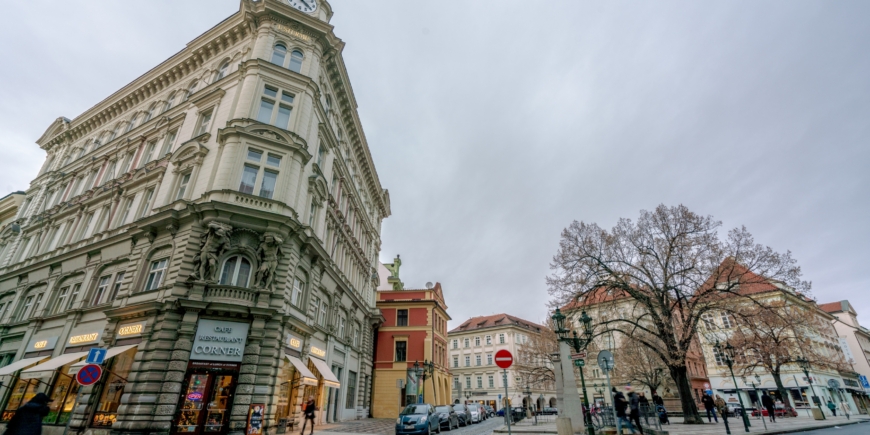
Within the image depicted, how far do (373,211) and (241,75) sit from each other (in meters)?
21.1

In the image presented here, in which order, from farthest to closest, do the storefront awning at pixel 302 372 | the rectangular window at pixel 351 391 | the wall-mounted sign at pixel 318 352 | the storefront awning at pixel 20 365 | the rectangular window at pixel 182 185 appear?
the rectangular window at pixel 351 391, the wall-mounted sign at pixel 318 352, the rectangular window at pixel 182 185, the storefront awning at pixel 20 365, the storefront awning at pixel 302 372

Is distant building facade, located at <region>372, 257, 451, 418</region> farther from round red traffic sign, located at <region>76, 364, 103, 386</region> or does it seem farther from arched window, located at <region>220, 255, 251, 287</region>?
round red traffic sign, located at <region>76, 364, 103, 386</region>

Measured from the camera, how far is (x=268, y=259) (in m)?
16.8

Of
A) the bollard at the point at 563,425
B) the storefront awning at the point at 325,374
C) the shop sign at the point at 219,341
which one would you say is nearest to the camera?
the bollard at the point at 563,425

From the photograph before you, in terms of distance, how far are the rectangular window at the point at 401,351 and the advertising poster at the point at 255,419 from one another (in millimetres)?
26308

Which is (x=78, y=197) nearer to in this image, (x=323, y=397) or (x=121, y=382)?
(x=121, y=382)

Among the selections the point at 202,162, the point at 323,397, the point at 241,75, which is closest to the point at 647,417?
the point at 323,397

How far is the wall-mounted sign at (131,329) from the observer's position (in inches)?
621

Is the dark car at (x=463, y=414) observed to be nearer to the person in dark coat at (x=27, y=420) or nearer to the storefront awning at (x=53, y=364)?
the storefront awning at (x=53, y=364)

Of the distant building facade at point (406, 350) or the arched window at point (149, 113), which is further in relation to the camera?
the distant building facade at point (406, 350)

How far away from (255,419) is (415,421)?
23.9 ft

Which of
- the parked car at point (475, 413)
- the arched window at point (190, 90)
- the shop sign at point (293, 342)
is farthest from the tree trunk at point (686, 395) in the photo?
the arched window at point (190, 90)

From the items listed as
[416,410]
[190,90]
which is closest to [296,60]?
[190,90]

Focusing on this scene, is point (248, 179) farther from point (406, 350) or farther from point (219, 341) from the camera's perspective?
point (406, 350)
